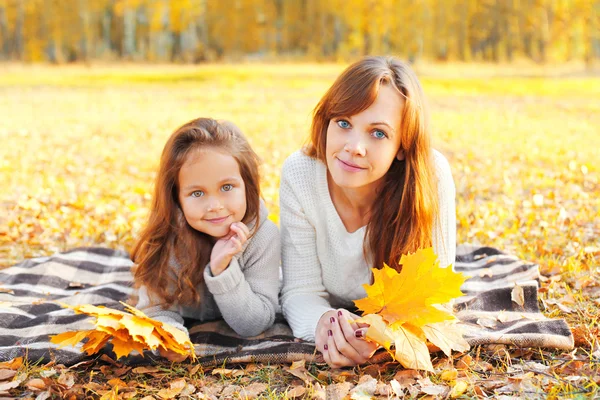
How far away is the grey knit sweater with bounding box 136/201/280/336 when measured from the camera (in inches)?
110

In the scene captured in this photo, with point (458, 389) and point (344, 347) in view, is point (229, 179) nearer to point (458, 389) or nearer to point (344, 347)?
point (344, 347)

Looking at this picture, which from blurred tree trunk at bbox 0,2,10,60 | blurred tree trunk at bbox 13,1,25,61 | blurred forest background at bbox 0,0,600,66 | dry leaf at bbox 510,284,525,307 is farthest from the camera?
blurred tree trunk at bbox 13,1,25,61

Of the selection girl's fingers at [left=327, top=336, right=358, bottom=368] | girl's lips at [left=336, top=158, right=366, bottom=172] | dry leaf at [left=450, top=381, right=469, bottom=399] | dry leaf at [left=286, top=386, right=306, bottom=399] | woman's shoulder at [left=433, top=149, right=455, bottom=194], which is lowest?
dry leaf at [left=286, top=386, right=306, bottom=399]

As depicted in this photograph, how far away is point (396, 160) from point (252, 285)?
2.93 feet

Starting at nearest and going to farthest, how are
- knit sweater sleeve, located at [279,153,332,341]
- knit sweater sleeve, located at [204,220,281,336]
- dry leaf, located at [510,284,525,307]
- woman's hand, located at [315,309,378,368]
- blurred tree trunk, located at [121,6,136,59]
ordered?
woman's hand, located at [315,309,378,368] < knit sweater sleeve, located at [204,220,281,336] < knit sweater sleeve, located at [279,153,332,341] < dry leaf, located at [510,284,525,307] < blurred tree trunk, located at [121,6,136,59]

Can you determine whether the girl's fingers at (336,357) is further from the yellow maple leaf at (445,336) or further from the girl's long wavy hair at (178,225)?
the girl's long wavy hair at (178,225)

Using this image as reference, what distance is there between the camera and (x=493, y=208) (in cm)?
509

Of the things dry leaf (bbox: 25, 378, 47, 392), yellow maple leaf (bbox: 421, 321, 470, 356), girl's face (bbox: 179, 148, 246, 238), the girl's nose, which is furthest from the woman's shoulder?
dry leaf (bbox: 25, 378, 47, 392)

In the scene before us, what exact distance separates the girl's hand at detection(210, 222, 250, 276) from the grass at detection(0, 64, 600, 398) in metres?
0.45

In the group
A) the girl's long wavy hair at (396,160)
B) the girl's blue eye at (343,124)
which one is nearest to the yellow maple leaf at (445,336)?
the girl's long wavy hair at (396,160)

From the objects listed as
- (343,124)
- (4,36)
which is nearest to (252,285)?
(343,124)

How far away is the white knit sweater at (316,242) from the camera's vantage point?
3031 mm

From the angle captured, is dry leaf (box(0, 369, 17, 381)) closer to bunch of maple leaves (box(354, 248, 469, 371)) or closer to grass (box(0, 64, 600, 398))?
grass (box(0, 64, 600, 398))

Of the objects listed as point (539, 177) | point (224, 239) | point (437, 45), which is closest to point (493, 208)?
point (539, 177)
